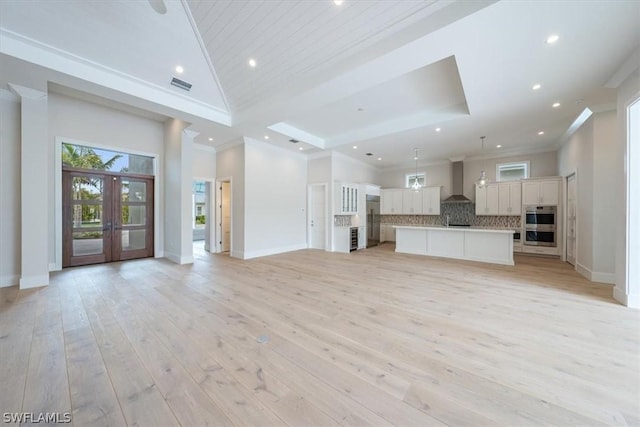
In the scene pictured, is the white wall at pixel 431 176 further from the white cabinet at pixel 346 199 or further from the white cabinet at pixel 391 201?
the white cabinet at pixel 346 199

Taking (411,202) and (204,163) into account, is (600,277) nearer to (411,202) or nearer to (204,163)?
(411,202)

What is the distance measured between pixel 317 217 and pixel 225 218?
3.01 meters

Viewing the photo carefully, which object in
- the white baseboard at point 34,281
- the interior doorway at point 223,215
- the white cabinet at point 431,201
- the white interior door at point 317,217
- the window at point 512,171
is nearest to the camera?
the white baseboard at point 34,281

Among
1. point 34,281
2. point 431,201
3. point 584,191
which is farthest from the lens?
point 431,201

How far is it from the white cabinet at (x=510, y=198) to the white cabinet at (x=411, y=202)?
95.8 inches

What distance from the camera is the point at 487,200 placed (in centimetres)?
772

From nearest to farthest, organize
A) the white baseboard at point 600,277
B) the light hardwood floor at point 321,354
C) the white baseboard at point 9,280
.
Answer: the light hardwood floor at point 321,354
the white baseboard at point 9,280
the white baseboard at point 600,277

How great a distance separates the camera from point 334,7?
2787mm

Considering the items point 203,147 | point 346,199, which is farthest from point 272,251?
point 203,147

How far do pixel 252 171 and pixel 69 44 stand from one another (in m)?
3.80

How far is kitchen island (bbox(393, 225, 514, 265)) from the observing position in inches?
226

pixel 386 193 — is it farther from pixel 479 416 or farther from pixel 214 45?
pixel 479 416

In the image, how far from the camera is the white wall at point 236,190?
6344 mm

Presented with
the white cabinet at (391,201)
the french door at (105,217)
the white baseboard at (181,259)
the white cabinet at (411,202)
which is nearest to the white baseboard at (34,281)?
the french door at (105,217)
